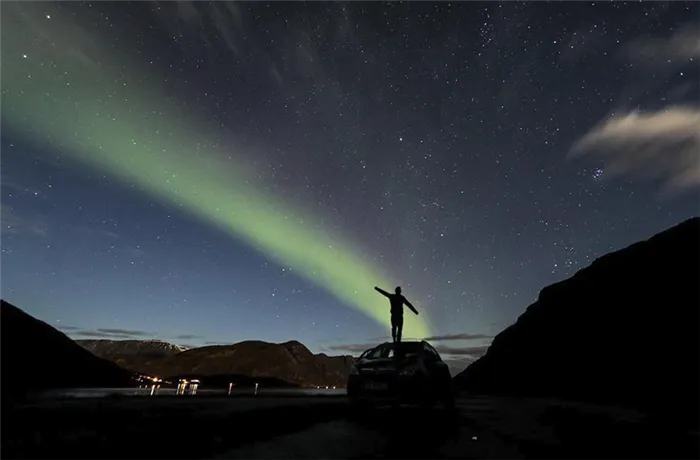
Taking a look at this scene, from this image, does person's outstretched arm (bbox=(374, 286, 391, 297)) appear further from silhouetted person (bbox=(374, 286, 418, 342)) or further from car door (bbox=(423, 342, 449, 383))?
car door (bbox=(423, 342, 449, 383))

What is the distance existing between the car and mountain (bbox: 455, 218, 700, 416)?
5937 cm

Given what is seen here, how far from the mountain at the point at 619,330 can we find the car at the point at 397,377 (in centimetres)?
5937

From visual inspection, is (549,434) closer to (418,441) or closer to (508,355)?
(418,441)

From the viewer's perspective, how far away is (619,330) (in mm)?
94562

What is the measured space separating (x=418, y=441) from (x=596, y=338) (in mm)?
100492

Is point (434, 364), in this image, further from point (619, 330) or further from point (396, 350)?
point (619, 330)

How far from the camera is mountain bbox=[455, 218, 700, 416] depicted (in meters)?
76.6

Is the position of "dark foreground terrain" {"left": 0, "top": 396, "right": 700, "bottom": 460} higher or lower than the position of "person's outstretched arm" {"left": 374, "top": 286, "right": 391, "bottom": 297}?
lower

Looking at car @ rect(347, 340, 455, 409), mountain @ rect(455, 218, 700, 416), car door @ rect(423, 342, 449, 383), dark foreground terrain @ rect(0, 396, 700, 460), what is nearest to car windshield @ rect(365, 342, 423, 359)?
car @ rect(347, 340, 455, 409)

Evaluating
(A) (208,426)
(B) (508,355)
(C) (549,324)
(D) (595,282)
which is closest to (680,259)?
(D) (595,282)

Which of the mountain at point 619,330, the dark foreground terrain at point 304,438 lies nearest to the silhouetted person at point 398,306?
the dark foreground terrain at point 304,438

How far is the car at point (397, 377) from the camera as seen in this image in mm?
12883

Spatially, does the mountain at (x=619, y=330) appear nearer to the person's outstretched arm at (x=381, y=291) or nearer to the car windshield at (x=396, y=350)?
the person's outstretched arm at (x=381, y=291)

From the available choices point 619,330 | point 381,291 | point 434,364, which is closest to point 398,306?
point 381,291
